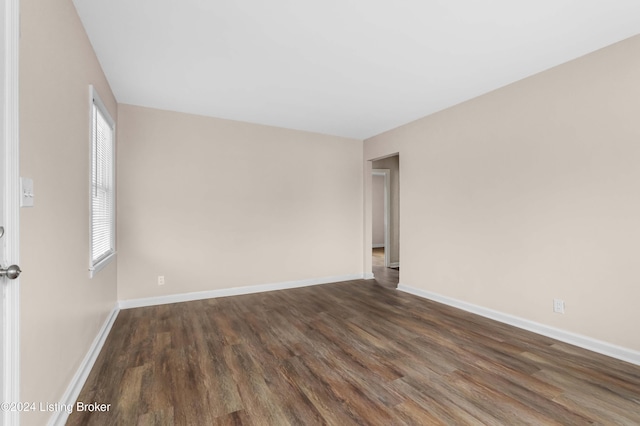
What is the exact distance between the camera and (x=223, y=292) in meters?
4.16

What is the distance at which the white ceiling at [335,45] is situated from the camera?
1977 mm

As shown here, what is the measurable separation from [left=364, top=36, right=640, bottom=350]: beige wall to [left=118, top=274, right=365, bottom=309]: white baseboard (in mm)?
1703

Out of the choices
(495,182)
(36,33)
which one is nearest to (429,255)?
(495,182)

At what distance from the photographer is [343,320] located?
325 centimetres

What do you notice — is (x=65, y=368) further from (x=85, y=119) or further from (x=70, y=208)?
(x=85, y=119)

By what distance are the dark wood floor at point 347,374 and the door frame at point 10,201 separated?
0.75m

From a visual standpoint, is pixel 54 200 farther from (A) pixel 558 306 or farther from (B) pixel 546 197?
(A) pixel 558 306

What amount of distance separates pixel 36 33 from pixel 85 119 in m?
0.89

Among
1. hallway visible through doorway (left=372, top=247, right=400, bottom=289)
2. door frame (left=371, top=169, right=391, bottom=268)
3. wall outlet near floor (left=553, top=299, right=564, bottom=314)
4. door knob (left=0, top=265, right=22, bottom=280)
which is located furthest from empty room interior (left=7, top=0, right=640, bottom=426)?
door frame (left=371, top=169, right=391, bottom=268)

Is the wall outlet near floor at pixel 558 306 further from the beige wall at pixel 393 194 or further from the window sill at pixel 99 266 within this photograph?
the window sill at pixel 99 266

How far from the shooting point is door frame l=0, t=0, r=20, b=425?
1.11 metres

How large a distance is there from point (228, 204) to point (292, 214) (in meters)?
1.04

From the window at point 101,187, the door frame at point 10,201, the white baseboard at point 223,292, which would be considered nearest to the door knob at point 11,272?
the door frame at point 10,201

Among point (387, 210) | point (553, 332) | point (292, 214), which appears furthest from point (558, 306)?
point (387, 210)
